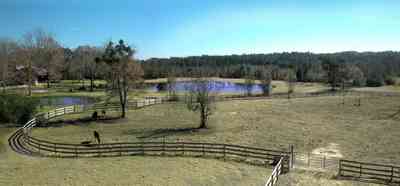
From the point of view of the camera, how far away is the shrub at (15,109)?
107 ft

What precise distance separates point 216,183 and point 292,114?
25110 millimetres

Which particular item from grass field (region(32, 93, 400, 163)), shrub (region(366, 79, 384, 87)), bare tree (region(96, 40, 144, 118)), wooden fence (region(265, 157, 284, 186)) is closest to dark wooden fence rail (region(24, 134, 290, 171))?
wooden fence (region(265, 157, 284, 186))

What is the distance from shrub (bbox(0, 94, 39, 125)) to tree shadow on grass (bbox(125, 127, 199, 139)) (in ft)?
40.0

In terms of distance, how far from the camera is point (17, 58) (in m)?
71.6

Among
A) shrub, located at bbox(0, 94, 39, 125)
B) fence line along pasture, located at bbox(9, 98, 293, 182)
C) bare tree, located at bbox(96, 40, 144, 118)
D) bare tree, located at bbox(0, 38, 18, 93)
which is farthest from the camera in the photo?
bare tree, located at bbox(0, 38, 18, 93)

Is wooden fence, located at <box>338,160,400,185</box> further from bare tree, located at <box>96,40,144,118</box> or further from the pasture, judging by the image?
bare tree, located at <box>96,40,144,118</box>

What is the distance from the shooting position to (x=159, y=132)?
28922 mm

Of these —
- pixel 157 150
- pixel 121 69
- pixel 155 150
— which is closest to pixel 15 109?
pixel 121 69

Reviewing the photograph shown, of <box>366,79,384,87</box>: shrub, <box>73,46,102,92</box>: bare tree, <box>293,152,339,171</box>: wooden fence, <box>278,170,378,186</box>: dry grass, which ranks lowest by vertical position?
<box>278,170,378,186</box>: dry grass

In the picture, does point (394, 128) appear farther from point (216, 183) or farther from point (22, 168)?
point (22, 168)

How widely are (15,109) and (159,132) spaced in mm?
15652

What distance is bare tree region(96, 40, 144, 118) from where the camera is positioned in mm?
36312

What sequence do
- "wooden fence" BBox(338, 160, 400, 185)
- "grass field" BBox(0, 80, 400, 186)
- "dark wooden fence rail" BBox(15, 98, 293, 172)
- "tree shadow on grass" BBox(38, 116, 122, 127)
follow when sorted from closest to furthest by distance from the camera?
"wooden fence" BBox(338, 160, 400, 185)
"grass field" BBox(0, 80, 400, 186)
"dark wooden fence rail" BBox(15, 98, 293, 172)
"tree shadow on grass" BBox(38, 116, 122, 127)

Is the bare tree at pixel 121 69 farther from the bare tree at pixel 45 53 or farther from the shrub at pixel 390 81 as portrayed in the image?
the shrub at pixel 390 81
